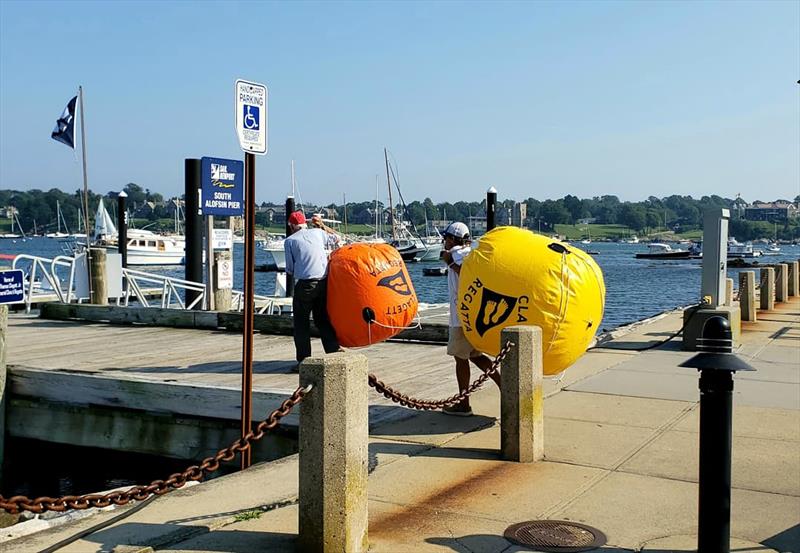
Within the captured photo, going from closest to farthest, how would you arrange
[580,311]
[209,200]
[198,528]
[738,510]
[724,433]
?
[724,433]
[198,528]
[738,510]
[580,311]
[209,200]

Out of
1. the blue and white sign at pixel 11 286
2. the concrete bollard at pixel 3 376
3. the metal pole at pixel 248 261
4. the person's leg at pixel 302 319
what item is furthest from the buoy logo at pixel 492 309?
the blue and white sign at pixel 11 286

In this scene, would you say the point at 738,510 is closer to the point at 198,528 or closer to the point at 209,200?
the point at 198,528

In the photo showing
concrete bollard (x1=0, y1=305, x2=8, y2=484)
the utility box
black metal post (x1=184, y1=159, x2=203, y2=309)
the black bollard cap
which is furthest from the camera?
black metal post (x1=184, y1=159, x2=203, y2=309)

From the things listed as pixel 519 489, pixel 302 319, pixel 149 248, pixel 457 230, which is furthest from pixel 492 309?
pixel 149 248

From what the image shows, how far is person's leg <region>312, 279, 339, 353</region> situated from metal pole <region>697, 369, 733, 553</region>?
227 inches

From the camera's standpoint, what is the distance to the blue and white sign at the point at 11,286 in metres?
11.5

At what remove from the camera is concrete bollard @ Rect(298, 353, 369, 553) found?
453cm

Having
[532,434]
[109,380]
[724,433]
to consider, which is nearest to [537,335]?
[532,434]

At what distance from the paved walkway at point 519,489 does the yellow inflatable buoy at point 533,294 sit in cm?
81

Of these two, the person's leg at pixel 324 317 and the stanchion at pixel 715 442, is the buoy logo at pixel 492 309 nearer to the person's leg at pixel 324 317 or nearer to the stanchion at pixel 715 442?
the person's leg at pixel 324 317

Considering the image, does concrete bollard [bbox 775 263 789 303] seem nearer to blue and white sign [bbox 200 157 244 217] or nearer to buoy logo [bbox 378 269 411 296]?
blue and white sign [bbox 200 157 244 217]

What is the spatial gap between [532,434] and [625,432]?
1499 mm

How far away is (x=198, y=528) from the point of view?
512cm

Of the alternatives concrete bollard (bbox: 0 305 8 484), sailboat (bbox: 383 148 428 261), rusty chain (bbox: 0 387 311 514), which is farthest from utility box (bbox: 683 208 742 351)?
sailboat (bbox: 383 148 428 261)
